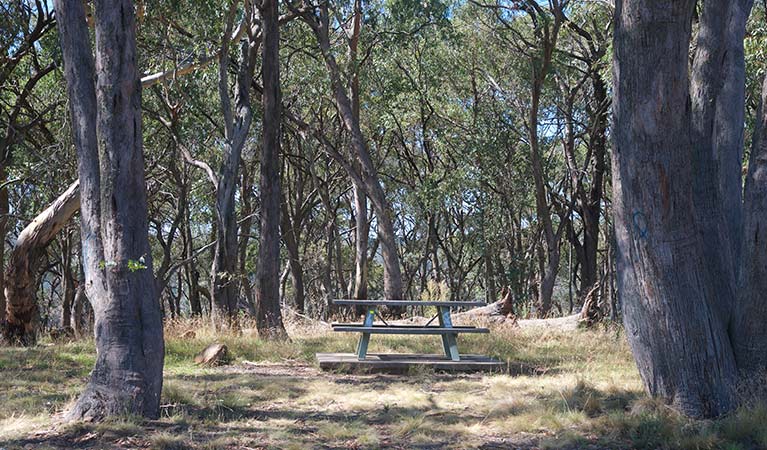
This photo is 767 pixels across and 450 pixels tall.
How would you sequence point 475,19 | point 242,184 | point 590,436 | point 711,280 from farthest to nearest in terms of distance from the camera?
1. point 242,184
2. point 475,19
3. point 711,280
4. point 590,436

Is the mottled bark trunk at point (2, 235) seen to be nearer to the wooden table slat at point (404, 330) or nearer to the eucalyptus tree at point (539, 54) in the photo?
the wooden table slat at point (404, 330)

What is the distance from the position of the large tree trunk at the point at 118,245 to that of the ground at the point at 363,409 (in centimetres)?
31

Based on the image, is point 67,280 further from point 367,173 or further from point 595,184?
point 595,184

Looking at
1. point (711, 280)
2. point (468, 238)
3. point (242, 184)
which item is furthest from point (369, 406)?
point (468, 238)

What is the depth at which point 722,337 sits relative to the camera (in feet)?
20.6

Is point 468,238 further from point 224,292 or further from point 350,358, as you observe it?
point 350,358

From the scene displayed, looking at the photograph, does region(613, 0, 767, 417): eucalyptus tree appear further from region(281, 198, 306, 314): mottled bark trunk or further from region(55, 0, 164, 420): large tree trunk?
region(281, 198, 306, 314): mottled bark trunk

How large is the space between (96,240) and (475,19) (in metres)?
18.5

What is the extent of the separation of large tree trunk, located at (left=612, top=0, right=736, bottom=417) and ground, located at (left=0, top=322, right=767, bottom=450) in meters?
0.36

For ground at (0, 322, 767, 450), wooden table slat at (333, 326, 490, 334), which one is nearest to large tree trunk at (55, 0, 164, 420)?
ground at (0, 322, 767, 450)

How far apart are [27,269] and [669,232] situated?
1051 centimetres

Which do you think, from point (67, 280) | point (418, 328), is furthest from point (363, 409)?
point (67, 280)

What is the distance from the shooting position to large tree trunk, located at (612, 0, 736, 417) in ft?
20.2

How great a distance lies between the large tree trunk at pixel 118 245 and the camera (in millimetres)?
6223
